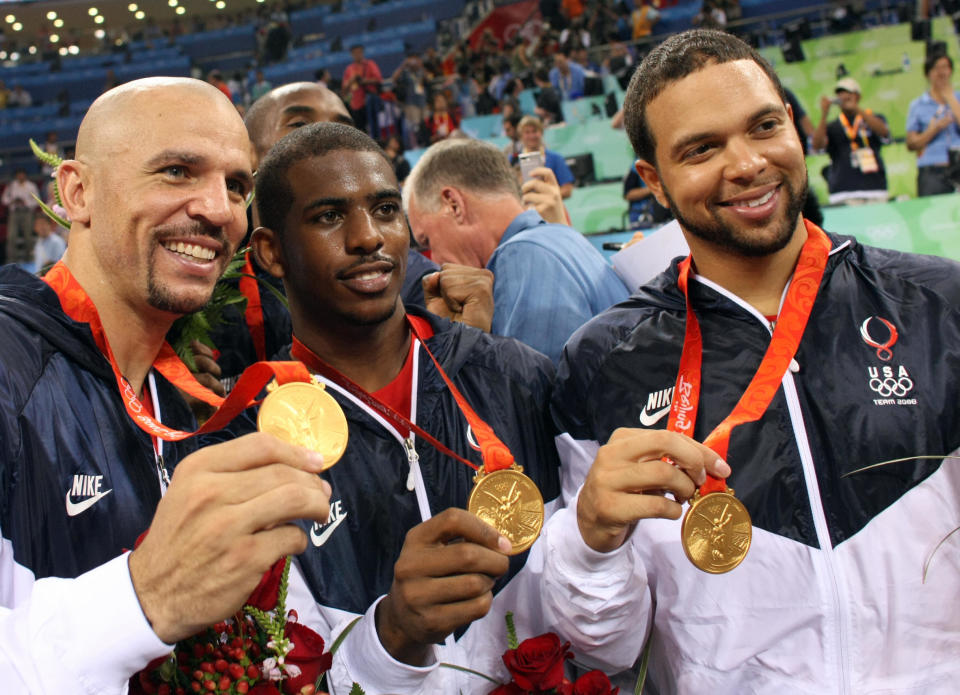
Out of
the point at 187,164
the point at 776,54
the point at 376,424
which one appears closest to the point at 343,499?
the point at 376,424

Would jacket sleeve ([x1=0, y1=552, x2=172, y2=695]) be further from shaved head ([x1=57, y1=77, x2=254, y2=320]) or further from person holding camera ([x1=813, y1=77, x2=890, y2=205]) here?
person holding camera ([x1=813, y1=77, x2=890, y2=205])

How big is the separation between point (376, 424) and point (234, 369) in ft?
3.30

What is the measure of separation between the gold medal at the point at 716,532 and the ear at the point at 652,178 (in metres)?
0.76

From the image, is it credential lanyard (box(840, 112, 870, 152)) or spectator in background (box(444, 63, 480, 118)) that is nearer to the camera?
credential lanyard (box(840, 112, 870, 152))

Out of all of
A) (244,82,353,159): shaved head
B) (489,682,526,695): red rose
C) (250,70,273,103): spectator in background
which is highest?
(250,70,273,103): spectator in background

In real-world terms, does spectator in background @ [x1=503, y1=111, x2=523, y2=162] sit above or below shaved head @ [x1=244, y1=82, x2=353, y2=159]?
below

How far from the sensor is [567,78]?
12781 millimetres

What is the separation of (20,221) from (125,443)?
15517 millimetres

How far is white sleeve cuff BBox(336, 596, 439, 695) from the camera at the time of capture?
5.28 feet

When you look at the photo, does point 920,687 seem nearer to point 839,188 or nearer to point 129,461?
point 129,461

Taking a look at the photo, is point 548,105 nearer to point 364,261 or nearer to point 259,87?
point 259,87

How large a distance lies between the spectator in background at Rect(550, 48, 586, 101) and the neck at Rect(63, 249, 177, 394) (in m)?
11.5

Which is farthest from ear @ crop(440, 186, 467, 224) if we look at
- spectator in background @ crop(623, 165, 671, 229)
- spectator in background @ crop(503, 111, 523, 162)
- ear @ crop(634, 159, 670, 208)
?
spectator in background @ crop(503, 111, 523, 162)

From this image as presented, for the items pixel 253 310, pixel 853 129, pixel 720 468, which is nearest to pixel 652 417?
pixel 720 468
